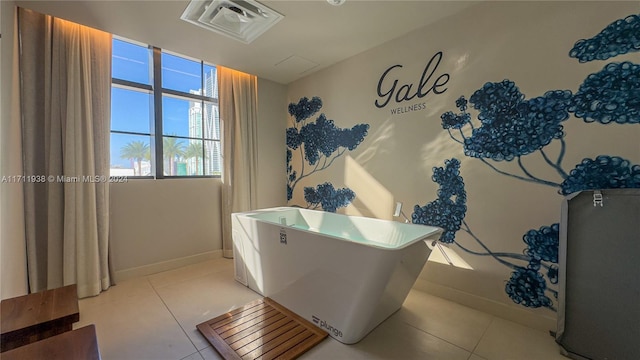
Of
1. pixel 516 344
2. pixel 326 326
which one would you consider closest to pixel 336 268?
pixel 326 326

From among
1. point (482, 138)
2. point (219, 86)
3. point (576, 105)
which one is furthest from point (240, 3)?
point (576, 105)

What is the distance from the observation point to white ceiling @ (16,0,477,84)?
212 centimetres

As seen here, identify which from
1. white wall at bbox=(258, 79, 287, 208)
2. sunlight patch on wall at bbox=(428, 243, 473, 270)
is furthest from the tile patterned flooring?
white wall at bbox=(258, 79, 287, 208)

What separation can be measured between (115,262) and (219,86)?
7.94 ft

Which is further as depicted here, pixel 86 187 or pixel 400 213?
pixel 400 213

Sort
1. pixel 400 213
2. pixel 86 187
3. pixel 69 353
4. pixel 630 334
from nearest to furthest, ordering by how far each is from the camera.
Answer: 1. pixel 69 353
2. pixel 630 334
3. pixel 86 187
4. pixel 400 213

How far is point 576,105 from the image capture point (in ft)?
5.74

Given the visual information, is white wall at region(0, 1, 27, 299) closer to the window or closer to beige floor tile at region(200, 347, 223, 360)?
the window

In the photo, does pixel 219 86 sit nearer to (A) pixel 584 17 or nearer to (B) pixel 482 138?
(B) pixel 482 138

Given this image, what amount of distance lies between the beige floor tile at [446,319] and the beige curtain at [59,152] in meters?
2.99

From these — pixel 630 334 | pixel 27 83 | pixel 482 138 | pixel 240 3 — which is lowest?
pixel 630 334

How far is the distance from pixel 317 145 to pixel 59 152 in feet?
8.84

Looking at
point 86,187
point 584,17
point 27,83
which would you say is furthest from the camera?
point 86,187

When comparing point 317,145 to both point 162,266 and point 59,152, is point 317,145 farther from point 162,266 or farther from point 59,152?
point 59,152
